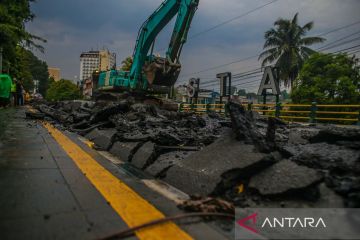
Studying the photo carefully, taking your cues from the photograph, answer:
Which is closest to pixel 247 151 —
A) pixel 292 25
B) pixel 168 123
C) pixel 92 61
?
pixel 168 123

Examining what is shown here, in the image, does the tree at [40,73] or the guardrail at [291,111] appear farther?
the tree at [40,73]

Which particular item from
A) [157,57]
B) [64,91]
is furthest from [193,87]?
[64,91]

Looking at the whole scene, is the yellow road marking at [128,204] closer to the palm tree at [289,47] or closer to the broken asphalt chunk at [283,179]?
the broken asphalt chunk at [283,179]

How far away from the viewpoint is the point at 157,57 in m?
16.7

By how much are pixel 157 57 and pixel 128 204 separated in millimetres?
14646

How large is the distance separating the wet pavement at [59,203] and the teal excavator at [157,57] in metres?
12.5

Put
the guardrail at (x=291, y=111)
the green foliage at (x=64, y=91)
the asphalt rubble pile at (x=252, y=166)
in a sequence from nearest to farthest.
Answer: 1. the asphalt rubble pile at (x=252, y=166)
2. the guardrail at (x=291, y=111)
3. the green foliage at (x=64, y=91)

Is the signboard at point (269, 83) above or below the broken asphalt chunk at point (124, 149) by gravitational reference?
above

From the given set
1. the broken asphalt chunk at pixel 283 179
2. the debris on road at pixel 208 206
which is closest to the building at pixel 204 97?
the broken asphalt chunk at pixel 283 179

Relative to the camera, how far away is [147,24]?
17.4 m

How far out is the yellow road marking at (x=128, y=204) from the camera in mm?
2143

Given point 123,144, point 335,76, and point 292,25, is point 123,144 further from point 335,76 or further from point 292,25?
point 292,25

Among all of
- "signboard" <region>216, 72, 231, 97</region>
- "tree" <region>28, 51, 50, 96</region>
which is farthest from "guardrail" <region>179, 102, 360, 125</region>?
"tree" <region>28, 51, 50, 96</region>

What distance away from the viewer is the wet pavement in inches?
83.3
